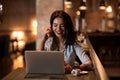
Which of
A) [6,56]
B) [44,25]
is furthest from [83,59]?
[6,56]

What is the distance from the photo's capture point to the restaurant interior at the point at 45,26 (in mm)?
8849

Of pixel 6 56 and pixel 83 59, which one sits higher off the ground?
pixel 83 59

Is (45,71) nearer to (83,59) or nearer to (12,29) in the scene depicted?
(83,59)

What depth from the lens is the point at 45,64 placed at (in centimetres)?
285

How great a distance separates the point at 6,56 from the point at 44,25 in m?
7.15

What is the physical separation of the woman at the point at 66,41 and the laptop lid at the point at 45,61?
586mm

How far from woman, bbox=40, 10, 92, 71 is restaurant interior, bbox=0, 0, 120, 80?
6.50ft

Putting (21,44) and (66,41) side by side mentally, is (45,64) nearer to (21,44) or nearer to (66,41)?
(66,41)

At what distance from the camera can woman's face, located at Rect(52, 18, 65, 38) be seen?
11.1 ft

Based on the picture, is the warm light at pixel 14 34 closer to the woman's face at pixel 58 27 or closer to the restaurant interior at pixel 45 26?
the restaurant interior at pixel 45 26

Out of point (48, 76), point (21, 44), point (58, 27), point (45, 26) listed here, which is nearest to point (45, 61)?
point (48, 76)

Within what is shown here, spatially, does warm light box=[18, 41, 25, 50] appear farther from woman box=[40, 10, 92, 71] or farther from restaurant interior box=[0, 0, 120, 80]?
woman box=[40, 10, 92, 71]

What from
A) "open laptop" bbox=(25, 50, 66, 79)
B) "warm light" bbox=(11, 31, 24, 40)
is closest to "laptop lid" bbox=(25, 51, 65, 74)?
"open laptop" bbox=(25, 50, 66, 79)

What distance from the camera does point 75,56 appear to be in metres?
3.67
